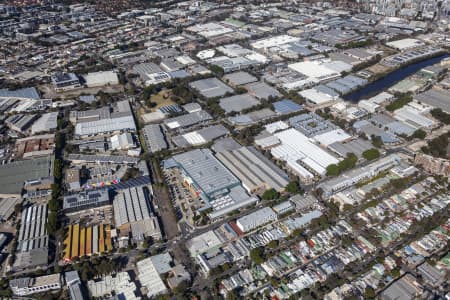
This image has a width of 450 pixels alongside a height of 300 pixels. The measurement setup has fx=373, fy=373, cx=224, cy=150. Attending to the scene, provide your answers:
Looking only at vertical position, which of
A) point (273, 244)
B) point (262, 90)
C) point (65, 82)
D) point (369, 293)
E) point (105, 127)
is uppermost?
point (65, 82)

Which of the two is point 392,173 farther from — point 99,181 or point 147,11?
point 147,11

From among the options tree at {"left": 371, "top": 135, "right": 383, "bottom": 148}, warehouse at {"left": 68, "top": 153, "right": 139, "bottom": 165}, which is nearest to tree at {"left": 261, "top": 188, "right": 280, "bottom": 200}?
warehouse at {"left": 68, "top": 153, "right": 139, "bottom": 165}

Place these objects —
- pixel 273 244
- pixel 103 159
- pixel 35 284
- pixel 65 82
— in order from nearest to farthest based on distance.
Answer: pixel 35 284, pixel 273 244, pixel 103 159, pixel 65 82

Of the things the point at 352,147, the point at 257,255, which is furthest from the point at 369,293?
the point at 352,147

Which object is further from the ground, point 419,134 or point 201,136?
point 201,136

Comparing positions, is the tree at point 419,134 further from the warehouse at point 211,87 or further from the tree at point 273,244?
the warehouse at point 211,87

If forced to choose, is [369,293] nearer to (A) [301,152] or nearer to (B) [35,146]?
(A) [301,152]

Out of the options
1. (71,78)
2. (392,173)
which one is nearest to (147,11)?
(71,78)
